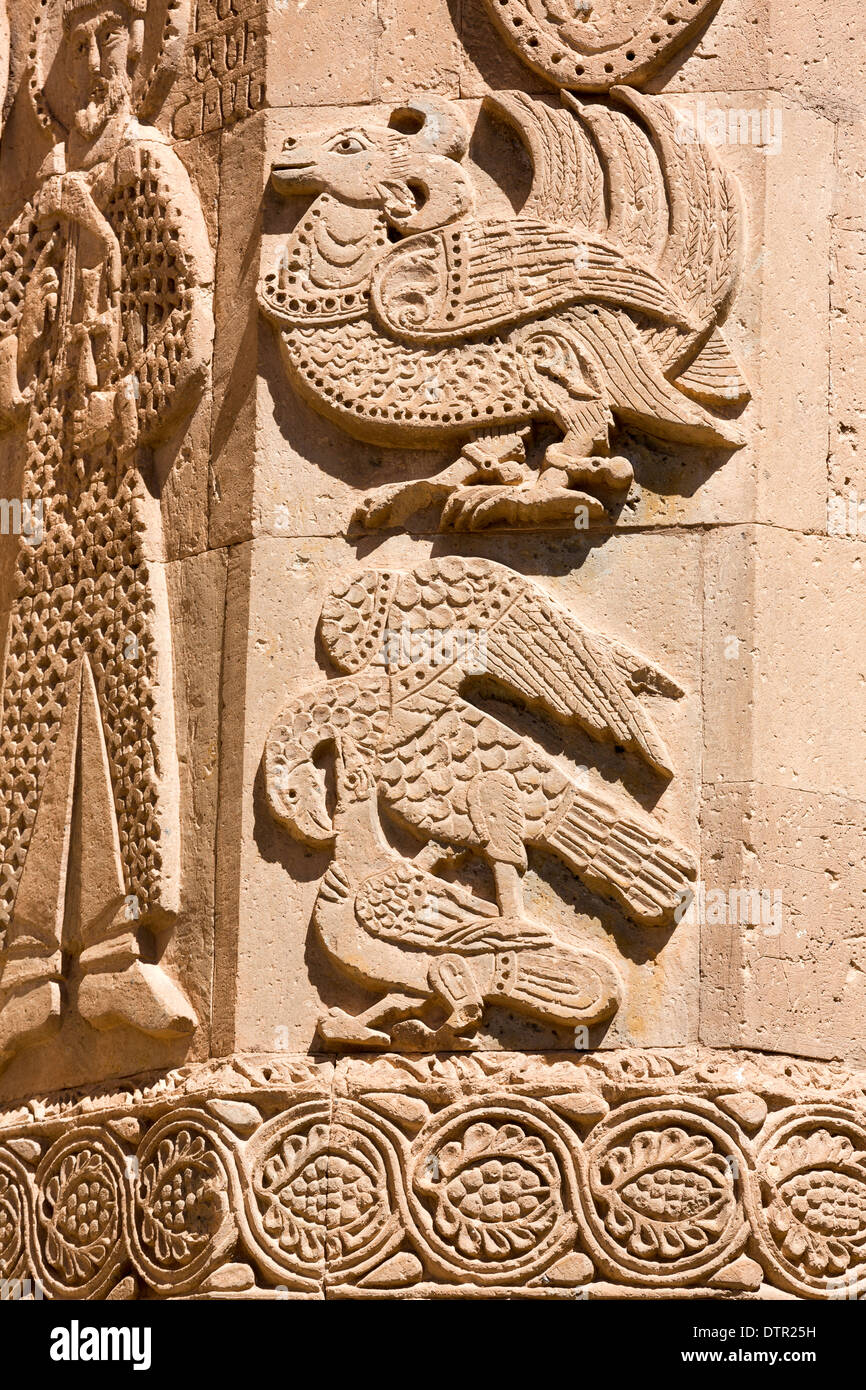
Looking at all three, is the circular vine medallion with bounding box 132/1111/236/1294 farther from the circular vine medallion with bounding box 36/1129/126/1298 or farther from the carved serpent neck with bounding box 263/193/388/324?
the carved serpent neck with bounding box 263/193/388/324

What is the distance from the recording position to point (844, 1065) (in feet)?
24.9

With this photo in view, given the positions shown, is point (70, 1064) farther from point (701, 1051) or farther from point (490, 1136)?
point (701, 1051)

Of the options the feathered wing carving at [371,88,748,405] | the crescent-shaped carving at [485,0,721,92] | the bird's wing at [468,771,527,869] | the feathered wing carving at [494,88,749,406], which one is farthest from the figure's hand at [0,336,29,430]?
the bird's wing at [468,771,527,869]

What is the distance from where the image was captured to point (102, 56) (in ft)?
29.6

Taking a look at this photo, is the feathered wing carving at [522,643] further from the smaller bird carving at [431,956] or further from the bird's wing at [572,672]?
the smaller bird carving at [431,956]

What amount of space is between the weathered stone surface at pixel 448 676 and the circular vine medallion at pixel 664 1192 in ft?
0.04

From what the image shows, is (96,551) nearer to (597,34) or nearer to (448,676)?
(448,676)

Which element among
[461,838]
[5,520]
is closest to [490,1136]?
[461,838]

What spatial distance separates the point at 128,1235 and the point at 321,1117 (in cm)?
68

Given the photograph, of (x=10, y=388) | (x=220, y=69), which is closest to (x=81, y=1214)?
(x=10, y=388)

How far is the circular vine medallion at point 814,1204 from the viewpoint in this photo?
7.31 metres

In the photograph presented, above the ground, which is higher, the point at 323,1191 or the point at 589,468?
the point at 589,468

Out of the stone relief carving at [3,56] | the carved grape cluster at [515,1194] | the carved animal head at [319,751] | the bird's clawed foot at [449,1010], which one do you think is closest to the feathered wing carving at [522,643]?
the carved animal head at [319,751]

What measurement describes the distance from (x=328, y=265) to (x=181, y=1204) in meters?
2.83
